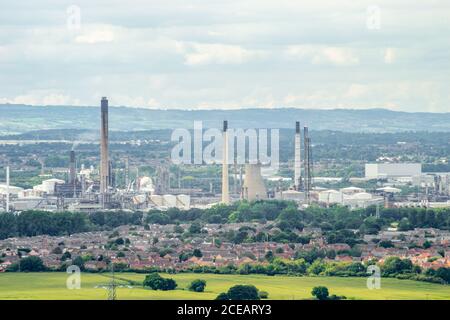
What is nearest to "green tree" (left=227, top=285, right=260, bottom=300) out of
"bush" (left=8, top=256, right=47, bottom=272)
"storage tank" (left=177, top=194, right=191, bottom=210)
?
"bush" (left=8, top=256, right=47, bottom=272)

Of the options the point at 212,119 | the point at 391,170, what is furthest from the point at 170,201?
the point at 212,119

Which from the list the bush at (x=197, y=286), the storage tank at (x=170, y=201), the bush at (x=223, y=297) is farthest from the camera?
the storage tank at (x=170, y=201)

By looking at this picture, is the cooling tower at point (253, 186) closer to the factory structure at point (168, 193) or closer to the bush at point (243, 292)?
the factory structure at point (168, 193)

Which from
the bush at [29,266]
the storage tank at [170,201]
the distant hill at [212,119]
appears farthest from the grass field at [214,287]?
the distant hill at [212,119]

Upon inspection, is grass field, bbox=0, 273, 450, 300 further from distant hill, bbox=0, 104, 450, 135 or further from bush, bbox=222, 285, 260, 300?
distant hill, bbox=0, 104, 450, 135

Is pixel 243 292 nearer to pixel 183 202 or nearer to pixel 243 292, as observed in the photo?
pixel 243 292
